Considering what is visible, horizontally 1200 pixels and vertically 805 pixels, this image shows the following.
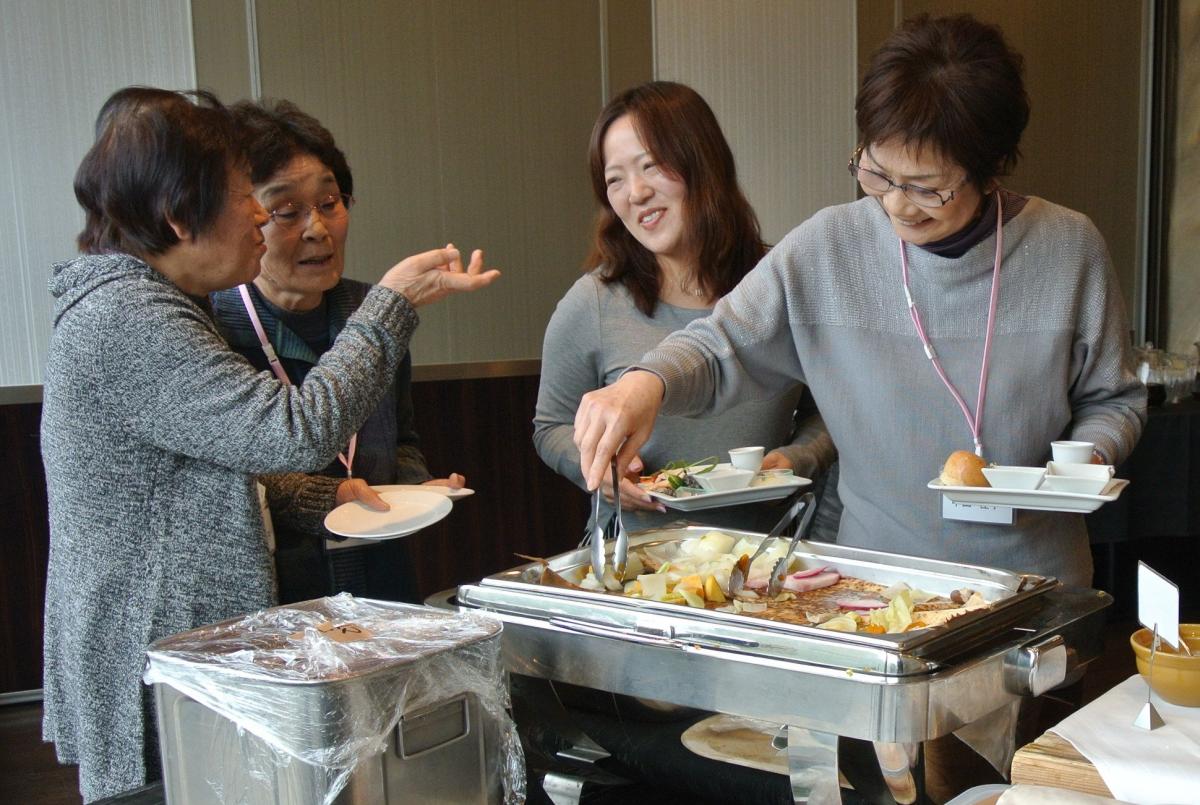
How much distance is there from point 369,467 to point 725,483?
602 millimetres

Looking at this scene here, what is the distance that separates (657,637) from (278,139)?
3.81 feet

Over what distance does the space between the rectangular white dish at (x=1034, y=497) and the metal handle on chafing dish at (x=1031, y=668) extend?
289 mm

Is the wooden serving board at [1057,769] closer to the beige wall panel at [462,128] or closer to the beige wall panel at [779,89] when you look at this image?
the beige wall panel at [462,128]

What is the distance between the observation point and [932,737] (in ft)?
3.04

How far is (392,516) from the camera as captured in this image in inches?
59.7

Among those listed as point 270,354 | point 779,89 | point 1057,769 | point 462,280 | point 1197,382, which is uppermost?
point 779,89

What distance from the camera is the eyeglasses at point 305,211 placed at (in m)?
1.81

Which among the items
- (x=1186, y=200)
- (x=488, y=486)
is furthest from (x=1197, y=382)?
(x=488, y=486)

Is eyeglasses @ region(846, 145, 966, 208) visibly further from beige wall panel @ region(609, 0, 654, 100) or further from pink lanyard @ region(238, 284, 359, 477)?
beige wall panel @ region(609, 0, 654, 100)

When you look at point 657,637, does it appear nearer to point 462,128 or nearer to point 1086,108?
point 462,128

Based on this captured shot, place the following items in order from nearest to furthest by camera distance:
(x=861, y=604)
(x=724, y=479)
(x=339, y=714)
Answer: (x=339, y=714)
(x=861, y=604)
(x=724, y=479)

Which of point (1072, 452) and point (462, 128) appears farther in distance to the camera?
point (462, 128)

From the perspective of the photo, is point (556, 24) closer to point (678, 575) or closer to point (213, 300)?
point (213, 300)

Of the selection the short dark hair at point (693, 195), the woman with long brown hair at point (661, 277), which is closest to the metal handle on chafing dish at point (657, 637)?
the woman with long brown hair at point (661, 277)
